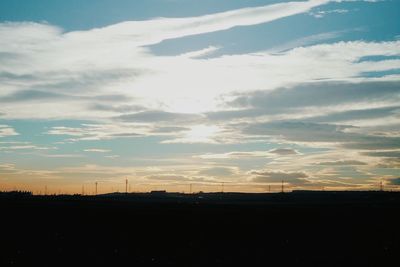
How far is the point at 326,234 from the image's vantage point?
4681 centimetres

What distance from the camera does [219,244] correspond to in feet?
122

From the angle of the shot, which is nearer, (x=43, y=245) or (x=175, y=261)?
(x=175, y=261)

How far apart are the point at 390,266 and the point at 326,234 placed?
61.4 feet

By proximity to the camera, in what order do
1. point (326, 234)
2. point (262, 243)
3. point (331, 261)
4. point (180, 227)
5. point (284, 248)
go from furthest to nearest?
point (180, 227) < point (326, 234) < point (262, 243) < point (284, 248) < point (331, 261)

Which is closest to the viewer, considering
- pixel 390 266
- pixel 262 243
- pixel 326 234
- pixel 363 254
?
pixel 390 266

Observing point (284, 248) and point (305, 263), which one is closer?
point (305, 263)

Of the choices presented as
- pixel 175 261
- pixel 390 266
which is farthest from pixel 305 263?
pixel 175 261

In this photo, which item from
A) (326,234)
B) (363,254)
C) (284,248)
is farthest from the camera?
(326,234)

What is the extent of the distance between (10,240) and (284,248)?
68.4 feet

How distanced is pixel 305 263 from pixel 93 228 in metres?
25.7

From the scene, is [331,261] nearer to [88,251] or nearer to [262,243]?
[262,243]

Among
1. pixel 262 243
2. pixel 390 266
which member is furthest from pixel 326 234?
pixel 390 266

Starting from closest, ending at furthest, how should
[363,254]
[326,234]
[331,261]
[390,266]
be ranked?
[390,266]
[331,261]
[363,254]
[326,234]

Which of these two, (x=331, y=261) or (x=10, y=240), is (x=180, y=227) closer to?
(x=10, y=240)
